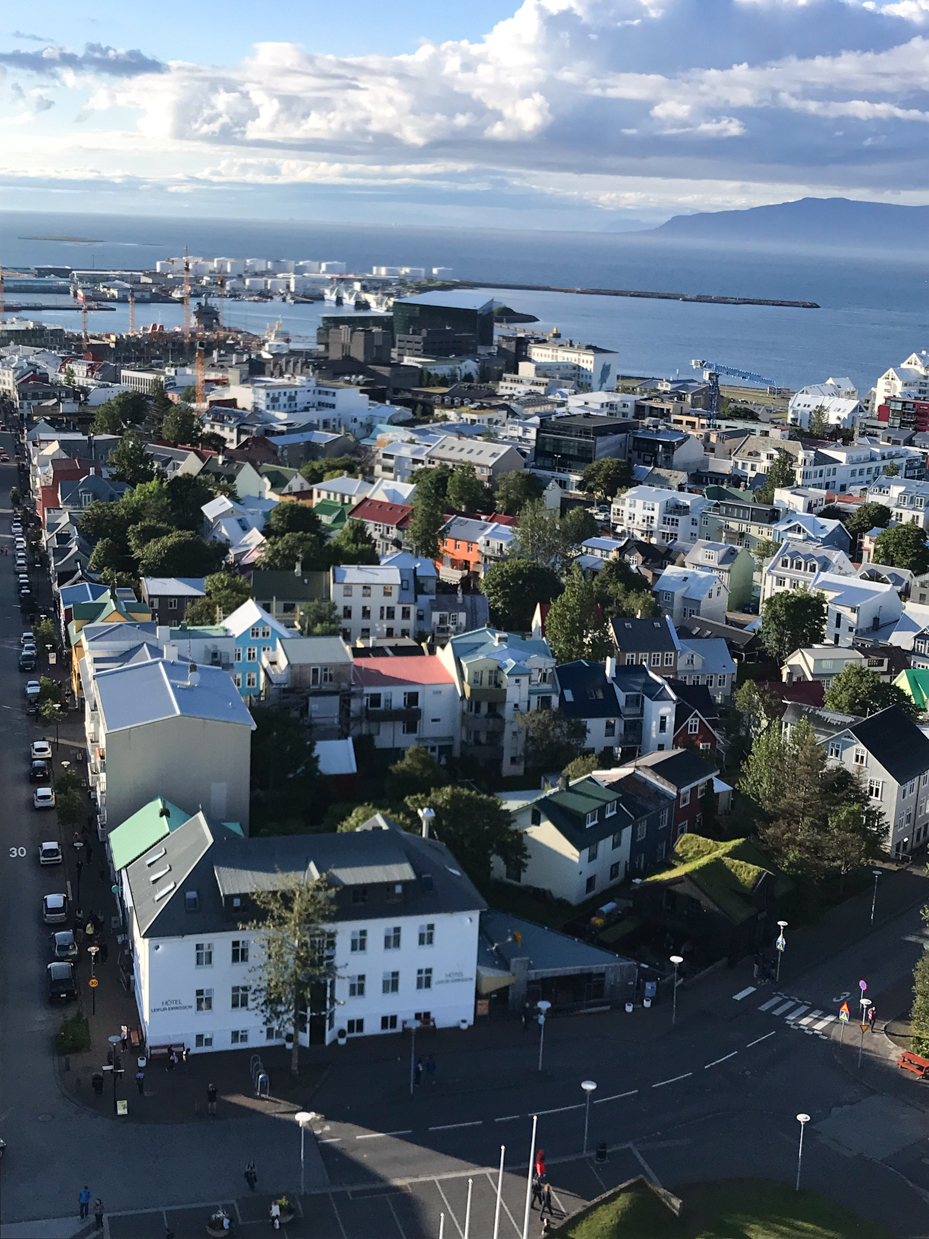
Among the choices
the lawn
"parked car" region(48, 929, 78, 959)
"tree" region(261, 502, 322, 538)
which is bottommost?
the lawn

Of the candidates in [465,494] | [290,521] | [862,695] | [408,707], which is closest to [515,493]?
[465,494]

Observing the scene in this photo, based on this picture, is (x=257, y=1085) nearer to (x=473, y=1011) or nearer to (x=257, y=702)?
(x=473, y=1011)

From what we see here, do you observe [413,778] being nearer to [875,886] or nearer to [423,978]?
[423,978]

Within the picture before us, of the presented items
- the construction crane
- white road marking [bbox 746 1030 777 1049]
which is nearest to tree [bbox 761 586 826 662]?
white road marking [bbox 746 1030 777 1049]

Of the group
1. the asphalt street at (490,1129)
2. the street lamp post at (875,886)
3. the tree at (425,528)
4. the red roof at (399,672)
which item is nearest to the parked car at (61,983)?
the asphalt street at (490,1129)

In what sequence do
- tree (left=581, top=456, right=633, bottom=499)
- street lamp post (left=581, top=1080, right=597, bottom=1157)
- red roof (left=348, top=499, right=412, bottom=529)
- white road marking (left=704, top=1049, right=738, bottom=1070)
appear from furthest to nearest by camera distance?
1. tree (left=581, top=456, right=633, bottom=499)
2. red roof (left=348, top=499, right=412, bottom=529)
3. white road marking (left=704, top=1049, right=738, bottom=1070)
4. street lamp post (left=581, top=1080, right=597, bottom=1157)

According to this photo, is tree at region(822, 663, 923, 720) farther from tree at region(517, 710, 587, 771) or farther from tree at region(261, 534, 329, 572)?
tree at region(261, 534, 329, 572)

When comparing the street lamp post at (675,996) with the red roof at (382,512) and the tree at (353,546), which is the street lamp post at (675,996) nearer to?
the tree at (353,546)
